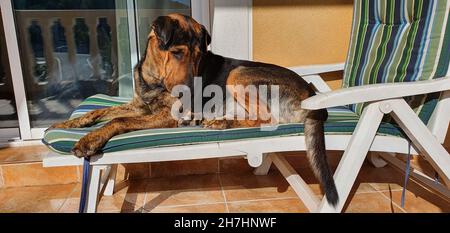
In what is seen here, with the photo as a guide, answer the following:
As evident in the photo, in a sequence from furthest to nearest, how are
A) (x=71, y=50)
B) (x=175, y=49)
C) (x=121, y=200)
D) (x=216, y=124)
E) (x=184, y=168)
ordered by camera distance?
(x=71, y=50)
(x=184, y=168)
(x=121, y=200)
(x=175, y=49)
(x=216, y=124)

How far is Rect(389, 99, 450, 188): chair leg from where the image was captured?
1.36 meters

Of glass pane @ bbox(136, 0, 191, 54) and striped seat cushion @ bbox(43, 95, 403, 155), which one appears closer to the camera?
striped seat cushion @ bbox(43, 95, 403, 155)

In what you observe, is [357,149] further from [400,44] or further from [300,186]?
[400,44]

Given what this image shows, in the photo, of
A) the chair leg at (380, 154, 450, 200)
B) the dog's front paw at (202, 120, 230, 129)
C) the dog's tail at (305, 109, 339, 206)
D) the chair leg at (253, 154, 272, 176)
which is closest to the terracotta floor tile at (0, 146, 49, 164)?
the dog's front paw at (202, 120, 230, 129)

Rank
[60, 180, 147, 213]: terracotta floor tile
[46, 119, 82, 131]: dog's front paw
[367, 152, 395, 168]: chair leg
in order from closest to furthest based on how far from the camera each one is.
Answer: [46, 119, 82, 131]: dog's front paw < [60, 180, 147, 213]: terracotta floor tile < [367, 152, 395, 168]: chair leg

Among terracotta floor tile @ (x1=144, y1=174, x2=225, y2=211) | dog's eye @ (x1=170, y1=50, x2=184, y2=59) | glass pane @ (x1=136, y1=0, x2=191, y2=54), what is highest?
glass pane @ (x1=136, y1=0, x2=191, y2=54)

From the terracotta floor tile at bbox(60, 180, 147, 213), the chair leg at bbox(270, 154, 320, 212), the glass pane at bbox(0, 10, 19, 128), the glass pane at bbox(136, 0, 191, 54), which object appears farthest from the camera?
the glass pane at bbox(0, 10, 19, 128)

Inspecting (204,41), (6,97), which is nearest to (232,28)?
(204,41)

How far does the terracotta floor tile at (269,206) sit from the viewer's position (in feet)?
6.27

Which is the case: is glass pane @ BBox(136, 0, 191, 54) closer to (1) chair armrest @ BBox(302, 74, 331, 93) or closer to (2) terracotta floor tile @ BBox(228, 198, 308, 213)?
(1) chair armrest @ BBox(302, 74, 331, 93)

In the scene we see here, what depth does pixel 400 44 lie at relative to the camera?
1.74m

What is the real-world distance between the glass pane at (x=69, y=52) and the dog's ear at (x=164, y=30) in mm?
1004

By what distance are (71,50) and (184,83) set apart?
144 centimetres

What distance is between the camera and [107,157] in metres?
Result: 1.38
